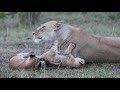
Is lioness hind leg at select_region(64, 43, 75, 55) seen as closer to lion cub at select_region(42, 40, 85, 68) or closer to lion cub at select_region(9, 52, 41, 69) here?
lion cub at select_region(42, 40, 85, 68)

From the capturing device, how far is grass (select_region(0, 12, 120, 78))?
5.60 metres

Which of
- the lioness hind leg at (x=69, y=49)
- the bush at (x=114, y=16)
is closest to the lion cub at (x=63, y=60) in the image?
the lioness hind leg at (x=69, y=49)

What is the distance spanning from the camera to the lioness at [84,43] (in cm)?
611

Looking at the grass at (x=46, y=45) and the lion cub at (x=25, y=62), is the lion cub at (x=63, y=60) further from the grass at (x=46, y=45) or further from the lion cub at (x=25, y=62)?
the lion cub at (x=25, y=62)

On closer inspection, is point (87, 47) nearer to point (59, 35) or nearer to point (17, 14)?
point (59, 35)

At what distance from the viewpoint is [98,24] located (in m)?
9.51

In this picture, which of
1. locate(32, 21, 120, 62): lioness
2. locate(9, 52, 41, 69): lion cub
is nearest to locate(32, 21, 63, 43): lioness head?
locate(32, 21, 120, 62): lioness

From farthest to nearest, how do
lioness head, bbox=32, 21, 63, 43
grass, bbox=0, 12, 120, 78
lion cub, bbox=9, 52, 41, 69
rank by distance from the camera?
lioness head, bbox=32, 21, 63, 43 < lion cub, bbox=9, 52, 41, 69 < grass, bbox=0, 12, 120, 78

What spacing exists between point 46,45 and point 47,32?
37.9 inches

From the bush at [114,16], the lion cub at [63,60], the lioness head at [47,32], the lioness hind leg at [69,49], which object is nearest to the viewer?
the lion cub at [63,60]

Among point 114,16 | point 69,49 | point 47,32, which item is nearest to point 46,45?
point 47,32

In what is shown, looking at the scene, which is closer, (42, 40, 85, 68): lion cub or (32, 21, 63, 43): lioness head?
(42, 40, 85, 68): lion cub

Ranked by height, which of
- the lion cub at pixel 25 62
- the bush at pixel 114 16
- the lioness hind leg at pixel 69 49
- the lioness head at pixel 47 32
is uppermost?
the bush at pixel 114 16
